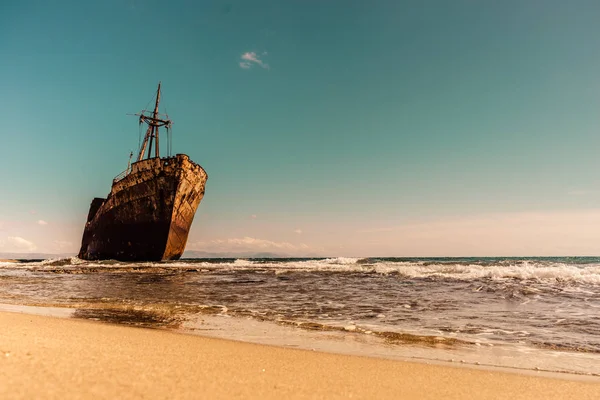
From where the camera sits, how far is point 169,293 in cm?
910

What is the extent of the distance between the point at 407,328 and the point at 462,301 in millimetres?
3477

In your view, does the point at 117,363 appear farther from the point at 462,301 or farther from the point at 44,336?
the point at 462,301

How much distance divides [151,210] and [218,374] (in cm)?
2517

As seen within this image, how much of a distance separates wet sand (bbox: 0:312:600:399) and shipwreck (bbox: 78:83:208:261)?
22.6 meters

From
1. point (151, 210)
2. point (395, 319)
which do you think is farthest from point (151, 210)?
point (395, 319)

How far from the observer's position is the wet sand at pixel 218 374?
198 centimetres

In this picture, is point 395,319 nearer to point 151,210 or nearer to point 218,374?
point 218,374

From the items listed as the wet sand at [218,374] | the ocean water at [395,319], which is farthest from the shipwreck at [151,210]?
the wet sand at [218,374]

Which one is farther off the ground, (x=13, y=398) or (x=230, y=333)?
(x=13, y=398)

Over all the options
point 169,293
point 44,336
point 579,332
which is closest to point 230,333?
point 44,336

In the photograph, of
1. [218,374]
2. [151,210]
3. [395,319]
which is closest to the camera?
[218,374]

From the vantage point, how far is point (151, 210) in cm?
2545

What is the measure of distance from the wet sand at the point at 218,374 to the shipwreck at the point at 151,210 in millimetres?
22637

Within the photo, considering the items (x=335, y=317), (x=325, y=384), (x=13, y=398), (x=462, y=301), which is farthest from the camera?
(x=462, y=301)
